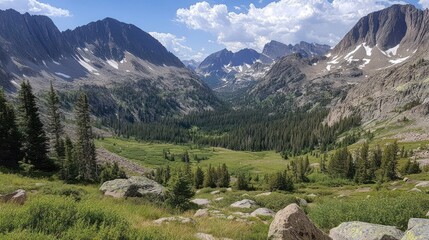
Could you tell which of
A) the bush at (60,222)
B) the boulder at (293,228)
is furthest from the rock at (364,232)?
the bush at (60,222)

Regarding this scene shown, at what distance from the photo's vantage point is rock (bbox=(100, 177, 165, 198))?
27.5 meters

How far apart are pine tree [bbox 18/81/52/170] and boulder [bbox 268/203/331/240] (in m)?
46.7

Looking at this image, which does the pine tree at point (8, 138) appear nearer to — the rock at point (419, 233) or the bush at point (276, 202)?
the bush at point (276, 202)

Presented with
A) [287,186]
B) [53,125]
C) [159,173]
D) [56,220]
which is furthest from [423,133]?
[56,220]

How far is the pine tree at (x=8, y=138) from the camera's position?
47094mm

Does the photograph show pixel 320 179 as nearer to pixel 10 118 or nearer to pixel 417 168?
pixel 417 168

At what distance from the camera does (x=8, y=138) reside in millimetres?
47750

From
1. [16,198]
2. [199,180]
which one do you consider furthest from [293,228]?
[199,180]

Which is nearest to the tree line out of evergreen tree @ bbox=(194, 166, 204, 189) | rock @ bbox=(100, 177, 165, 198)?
rock @ bbox=(100, 177, 165, 198)

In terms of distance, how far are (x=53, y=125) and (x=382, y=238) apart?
58.0 metres

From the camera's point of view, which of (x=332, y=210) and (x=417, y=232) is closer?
(x=417, y=232)

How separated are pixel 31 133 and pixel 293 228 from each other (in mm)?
49509

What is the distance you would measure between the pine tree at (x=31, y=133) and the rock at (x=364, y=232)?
4722 centimetres

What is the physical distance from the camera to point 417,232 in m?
12.5
